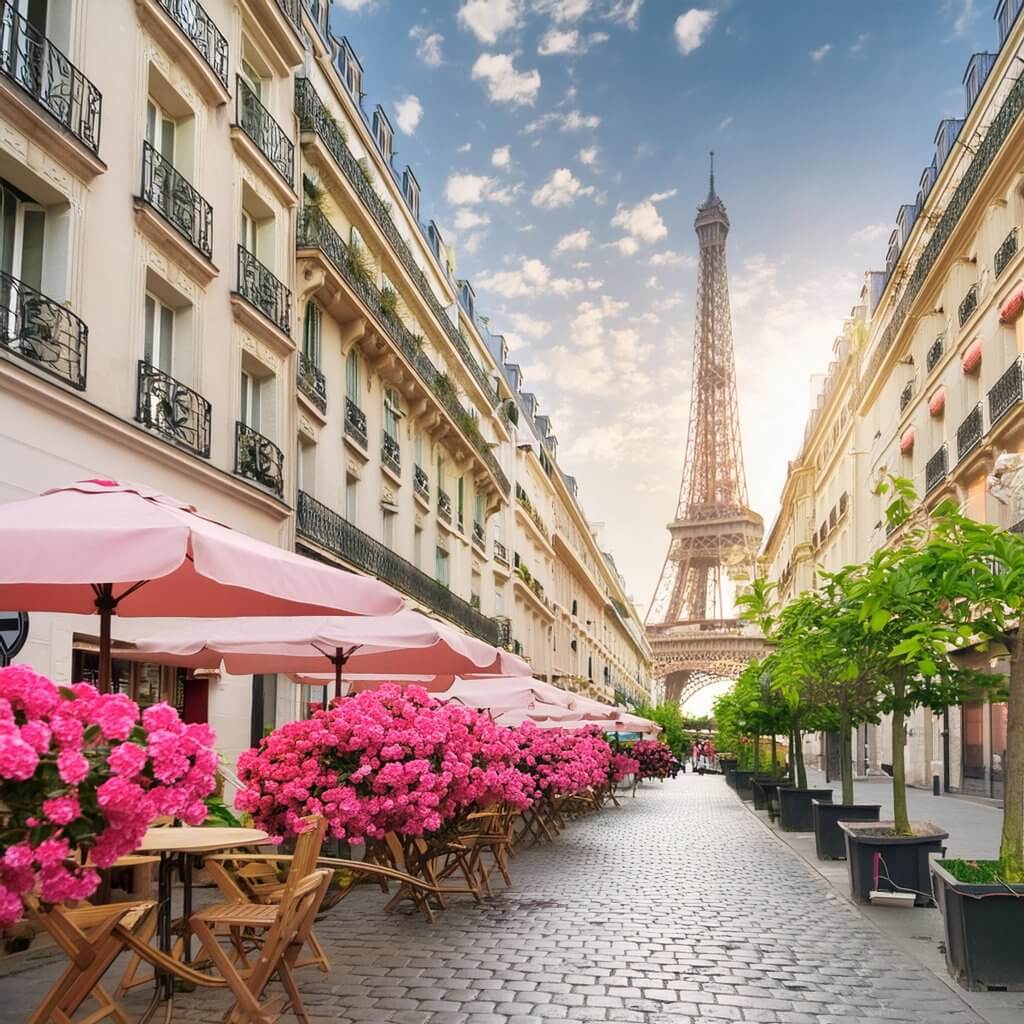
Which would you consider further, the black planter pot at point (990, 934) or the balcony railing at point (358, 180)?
the balcony railing at point (358, 180)

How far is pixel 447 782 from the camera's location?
8820mm

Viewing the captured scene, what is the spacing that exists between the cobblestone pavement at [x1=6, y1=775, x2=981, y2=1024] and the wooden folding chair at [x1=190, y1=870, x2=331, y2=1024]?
735mm

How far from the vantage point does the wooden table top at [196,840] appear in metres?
5.56

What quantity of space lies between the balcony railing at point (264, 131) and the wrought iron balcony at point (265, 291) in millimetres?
1720

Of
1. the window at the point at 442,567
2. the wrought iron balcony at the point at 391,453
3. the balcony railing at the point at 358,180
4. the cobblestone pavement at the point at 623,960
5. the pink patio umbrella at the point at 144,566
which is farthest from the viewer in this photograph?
the window at the point at 442,567

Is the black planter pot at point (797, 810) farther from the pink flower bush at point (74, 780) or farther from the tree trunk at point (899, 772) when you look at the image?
the pink flower bush at point (74, 780)

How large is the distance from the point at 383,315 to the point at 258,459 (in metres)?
7.65

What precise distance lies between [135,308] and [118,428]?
5.34 feet

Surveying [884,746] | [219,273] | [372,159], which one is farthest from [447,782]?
[884,746]

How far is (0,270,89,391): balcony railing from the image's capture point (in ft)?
35.7

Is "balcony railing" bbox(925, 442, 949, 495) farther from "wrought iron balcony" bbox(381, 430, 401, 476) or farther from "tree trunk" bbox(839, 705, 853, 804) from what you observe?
"tree trunk" bbox(839, 705, 853, 804)

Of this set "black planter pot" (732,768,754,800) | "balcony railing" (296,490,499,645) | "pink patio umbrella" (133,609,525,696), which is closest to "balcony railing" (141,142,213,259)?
"balcony railing" (296,490,499,645)

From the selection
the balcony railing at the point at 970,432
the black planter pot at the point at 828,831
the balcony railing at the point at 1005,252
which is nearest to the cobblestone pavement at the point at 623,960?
the black planter pot at the point at 828,831

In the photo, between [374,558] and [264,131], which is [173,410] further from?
[374,558]
